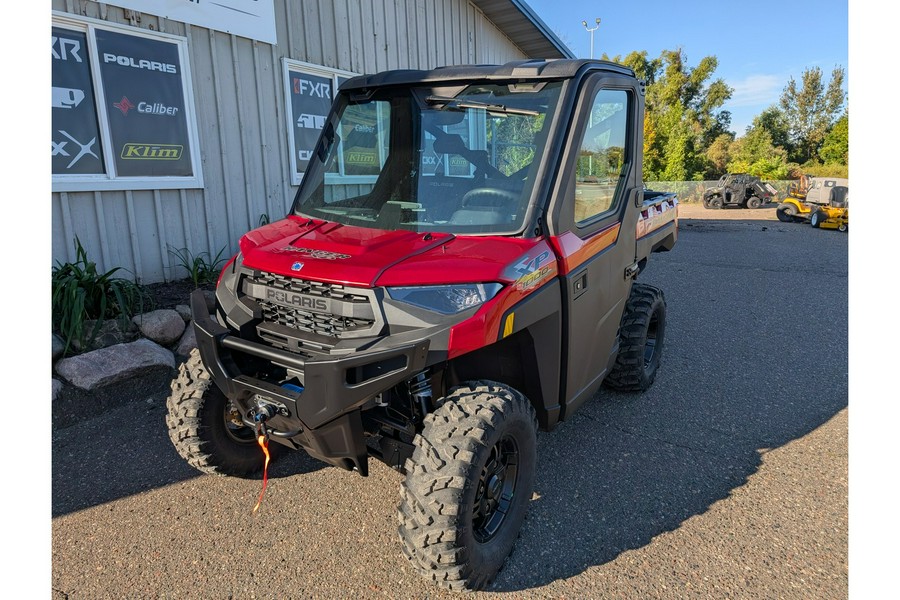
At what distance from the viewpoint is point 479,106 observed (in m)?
3.03

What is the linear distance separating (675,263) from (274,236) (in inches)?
394

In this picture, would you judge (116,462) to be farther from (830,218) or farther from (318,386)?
(830,218)

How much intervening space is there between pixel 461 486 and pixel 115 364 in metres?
3.34

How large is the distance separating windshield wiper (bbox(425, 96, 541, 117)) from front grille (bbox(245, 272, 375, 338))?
129 cm

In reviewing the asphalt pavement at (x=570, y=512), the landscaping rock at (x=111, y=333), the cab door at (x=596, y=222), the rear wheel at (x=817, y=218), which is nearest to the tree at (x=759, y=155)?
the rear wheel at (x=817, y=218)

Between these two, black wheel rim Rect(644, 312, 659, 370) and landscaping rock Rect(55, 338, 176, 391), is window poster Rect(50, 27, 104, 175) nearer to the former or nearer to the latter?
landscaping rock Rect(55, 338, 176, 391)

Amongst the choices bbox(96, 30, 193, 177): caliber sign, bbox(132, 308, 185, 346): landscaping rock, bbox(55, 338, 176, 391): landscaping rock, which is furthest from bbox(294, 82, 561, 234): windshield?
bbox(96, 30, 193, 177): caliber sign

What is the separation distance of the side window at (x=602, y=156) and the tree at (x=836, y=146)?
4486 centimetres

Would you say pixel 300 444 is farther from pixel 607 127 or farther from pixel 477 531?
pixel 607 127

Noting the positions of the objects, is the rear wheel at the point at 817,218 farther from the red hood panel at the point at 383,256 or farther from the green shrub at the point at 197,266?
the red hood panel at the point at 383,256

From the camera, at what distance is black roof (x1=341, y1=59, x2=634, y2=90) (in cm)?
300

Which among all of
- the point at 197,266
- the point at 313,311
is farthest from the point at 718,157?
the point at 313,311

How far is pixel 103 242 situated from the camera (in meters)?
5.43

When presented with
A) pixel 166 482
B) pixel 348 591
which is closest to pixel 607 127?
pixel 348 591
